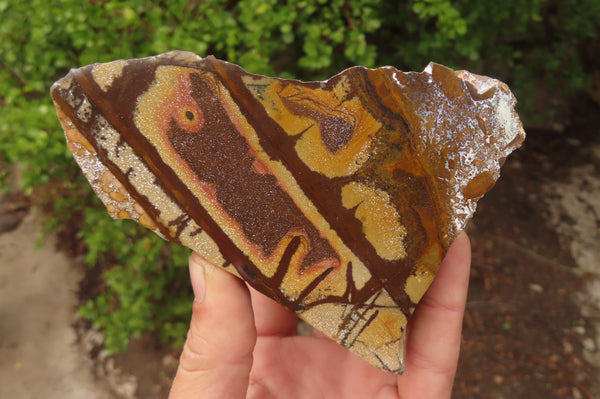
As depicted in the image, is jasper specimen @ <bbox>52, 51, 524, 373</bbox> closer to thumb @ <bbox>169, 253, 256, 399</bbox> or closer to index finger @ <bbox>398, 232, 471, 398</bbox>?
thumb @ <bbox>169, 253, 256, 399</bbox>

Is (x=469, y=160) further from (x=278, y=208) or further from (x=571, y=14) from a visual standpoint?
(x=571, y=14)

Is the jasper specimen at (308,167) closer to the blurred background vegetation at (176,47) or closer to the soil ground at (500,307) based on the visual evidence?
the blurred background vegetation at (176,47)

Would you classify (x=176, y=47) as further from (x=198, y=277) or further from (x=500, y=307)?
(x=500, y=307)

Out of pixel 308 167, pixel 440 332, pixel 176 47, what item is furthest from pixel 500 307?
pixel 176 47

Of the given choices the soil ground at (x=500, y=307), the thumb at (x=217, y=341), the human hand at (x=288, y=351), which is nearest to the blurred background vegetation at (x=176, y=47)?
the soil ground at (x=500, y=307)

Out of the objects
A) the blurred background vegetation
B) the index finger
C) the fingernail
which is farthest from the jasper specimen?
the blurred background vegetation

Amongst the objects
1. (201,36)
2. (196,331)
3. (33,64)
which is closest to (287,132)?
(196,331)

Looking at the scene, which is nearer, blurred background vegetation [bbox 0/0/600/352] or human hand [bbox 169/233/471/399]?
human hand [bbox 169/233/471/399]
